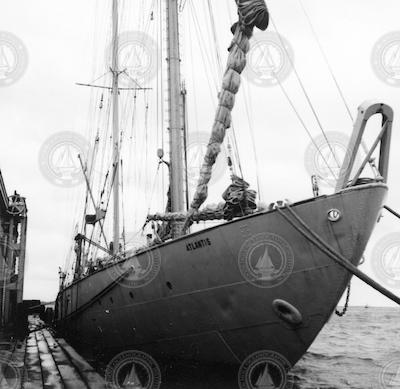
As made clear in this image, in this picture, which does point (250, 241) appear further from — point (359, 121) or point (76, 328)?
point (76, 328)

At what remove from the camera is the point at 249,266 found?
28.9 ft

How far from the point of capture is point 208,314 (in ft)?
31.2

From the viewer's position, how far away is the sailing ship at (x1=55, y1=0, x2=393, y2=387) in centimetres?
829
